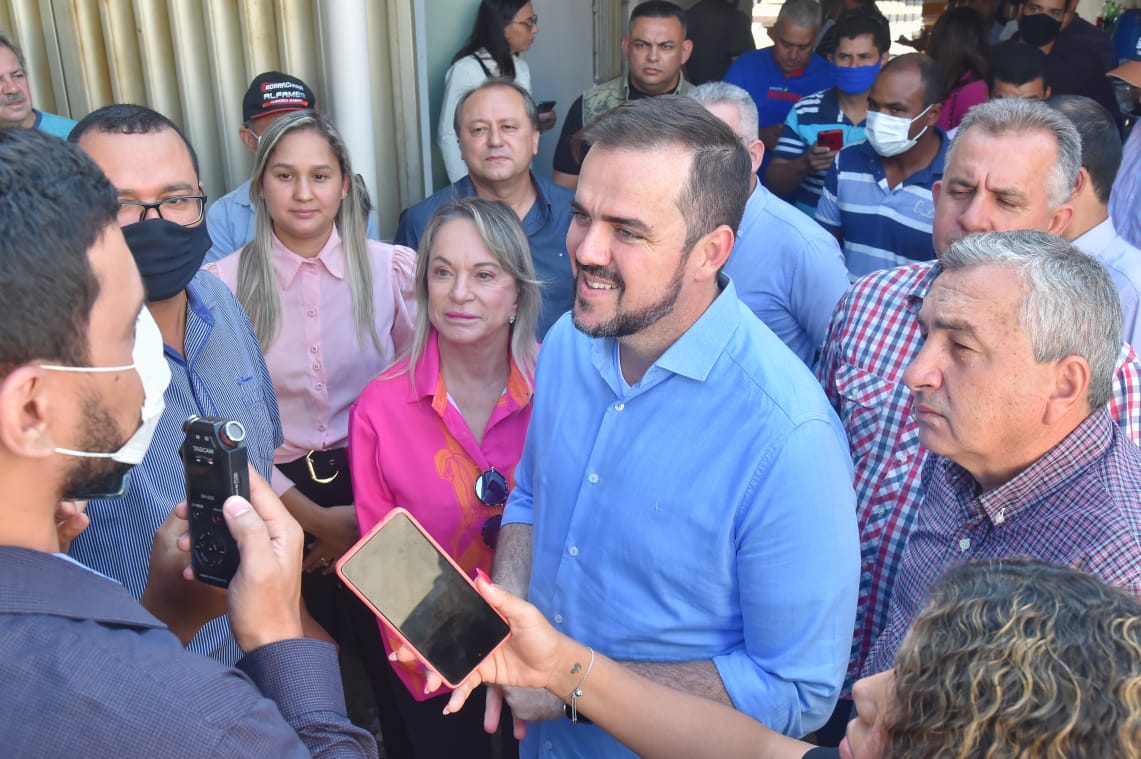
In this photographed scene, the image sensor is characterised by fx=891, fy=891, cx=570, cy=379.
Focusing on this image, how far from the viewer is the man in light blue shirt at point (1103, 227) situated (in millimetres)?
2658

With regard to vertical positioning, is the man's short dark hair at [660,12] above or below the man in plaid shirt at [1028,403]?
above

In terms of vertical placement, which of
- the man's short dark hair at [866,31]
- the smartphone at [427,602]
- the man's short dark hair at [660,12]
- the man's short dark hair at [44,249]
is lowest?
the smartphone at [427,602]

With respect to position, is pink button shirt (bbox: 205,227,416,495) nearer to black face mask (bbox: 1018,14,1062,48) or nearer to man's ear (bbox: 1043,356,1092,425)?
man's ear (bbox: 1043,356,1092,425)

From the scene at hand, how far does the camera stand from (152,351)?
146cm

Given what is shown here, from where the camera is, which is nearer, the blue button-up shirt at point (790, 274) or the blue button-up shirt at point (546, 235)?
the blue button-up shirt at point (790, 274)

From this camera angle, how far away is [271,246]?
3.29m

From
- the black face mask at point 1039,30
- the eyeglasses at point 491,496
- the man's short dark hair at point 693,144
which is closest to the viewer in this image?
the man's short dark hair at point 693,144

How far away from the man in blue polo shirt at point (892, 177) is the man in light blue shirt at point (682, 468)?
2046 mm

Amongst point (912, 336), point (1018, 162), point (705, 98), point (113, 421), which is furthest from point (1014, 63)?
point (113, 421)

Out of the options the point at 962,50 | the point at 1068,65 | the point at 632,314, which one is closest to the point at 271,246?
the point at 632,314

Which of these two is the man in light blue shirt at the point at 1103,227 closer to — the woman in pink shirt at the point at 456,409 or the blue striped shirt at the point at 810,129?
the woman in pink shirt at the point at 456,409

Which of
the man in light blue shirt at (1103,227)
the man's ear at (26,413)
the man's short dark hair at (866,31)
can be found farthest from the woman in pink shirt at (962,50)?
the man's ear at (26,413)

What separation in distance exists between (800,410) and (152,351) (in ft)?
3.79

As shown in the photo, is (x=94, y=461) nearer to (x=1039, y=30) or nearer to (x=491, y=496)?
(x=491, y=496)
